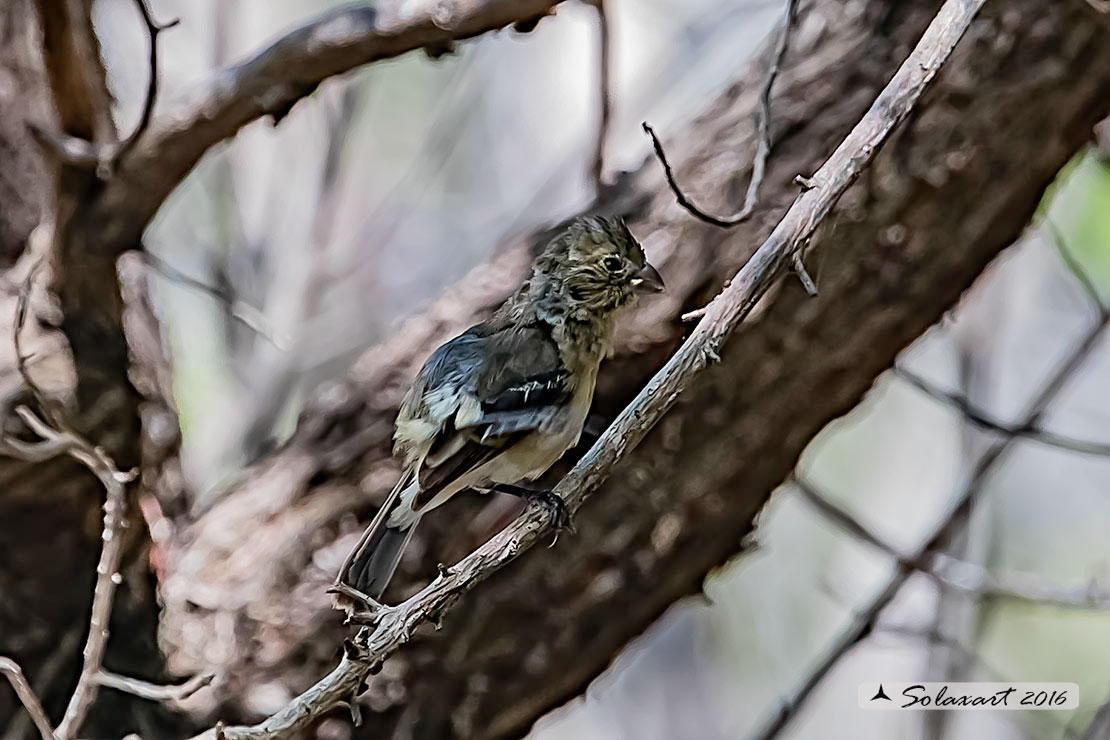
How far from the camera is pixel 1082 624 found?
6891 mm

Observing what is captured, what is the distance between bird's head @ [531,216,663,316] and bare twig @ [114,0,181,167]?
3.31 ft

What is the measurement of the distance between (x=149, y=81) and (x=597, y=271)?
3.70ft

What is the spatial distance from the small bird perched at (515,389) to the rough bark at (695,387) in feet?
1.27

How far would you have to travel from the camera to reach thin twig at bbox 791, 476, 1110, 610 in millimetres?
3408

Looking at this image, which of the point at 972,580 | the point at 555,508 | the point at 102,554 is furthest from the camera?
the point at 972,580

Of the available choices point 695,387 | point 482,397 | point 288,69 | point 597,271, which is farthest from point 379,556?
point 288,69

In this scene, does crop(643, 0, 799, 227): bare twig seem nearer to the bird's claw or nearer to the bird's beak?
the bird's beak

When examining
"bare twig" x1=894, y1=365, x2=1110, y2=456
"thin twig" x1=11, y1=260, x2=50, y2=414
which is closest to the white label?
"bare twig" x1=894, y1=365, x2=1110, y2=456

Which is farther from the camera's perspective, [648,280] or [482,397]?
[648,280]

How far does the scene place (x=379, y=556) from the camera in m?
2.65

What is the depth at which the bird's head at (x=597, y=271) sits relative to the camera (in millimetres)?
2873

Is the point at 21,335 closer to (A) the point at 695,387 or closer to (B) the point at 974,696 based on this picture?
(A) the point at 695,387

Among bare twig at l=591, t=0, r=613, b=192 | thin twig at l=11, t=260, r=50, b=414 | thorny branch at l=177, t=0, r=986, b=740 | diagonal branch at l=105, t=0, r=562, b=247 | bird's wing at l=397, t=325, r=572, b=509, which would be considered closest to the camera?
thorny branch at l=177, t=0, r=986, b=740

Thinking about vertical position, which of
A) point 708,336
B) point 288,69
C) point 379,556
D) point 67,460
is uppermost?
point 288,69
